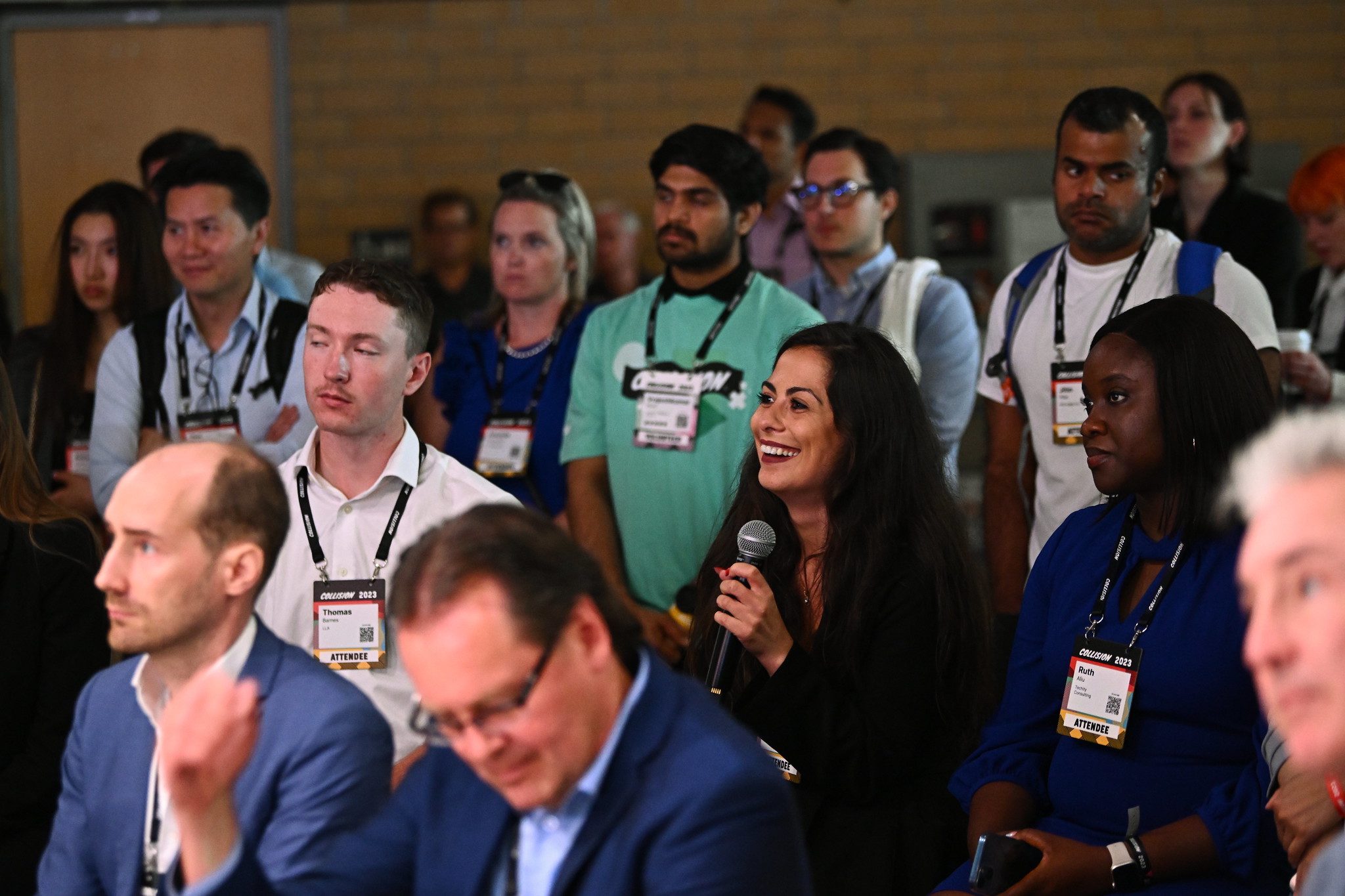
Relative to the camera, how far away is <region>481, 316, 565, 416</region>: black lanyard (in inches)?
147

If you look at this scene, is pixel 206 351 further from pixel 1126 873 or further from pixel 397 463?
pixel 1126 873

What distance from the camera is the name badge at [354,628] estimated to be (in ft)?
8.55

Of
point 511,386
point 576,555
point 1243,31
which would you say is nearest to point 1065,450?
point 511,386

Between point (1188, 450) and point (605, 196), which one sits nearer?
point (1188, 450)

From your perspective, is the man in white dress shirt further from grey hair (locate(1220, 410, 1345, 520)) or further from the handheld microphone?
grey hair (locate(1220, 410, 1345, 520))

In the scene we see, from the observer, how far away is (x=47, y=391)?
12.8 ft

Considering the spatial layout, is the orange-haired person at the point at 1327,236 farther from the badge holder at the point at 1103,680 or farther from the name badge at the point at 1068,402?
the badge holder at the point at 1103,680

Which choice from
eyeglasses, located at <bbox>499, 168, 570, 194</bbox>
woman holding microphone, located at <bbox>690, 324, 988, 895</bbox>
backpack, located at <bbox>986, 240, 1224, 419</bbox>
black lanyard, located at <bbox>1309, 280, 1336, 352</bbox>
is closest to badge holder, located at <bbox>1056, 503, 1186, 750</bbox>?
woman holding microphone, located at <bbox>690, 324, 988, 895</bbox>

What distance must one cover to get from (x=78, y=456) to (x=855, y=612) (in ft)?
7.89

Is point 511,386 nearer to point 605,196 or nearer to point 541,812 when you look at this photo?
point 541,812

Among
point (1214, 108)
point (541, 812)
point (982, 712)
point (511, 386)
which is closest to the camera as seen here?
point (541, 812)

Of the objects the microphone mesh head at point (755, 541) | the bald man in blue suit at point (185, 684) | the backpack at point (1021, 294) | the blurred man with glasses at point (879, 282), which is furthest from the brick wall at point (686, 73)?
the bald man in blue suit at point (185, 684)

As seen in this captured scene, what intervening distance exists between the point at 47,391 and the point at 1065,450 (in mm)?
2769

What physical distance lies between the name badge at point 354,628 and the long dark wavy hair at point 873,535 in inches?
23.9
